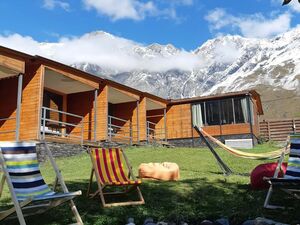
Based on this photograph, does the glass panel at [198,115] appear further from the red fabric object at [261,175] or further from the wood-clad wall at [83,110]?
the red fabric object at [261,175]

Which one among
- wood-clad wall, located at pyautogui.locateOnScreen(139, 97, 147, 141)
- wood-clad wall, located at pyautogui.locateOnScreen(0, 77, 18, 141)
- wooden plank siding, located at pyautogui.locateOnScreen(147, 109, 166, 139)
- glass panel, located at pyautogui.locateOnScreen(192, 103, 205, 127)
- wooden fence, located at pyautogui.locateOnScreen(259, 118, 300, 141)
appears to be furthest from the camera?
wooden fence, located at pyautogui.locateOnScreen(259, 118, 300, 141)

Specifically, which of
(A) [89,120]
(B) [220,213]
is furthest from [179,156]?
(B) [220,213]

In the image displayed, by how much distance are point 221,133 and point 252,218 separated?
52.7ft

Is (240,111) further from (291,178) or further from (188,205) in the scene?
(188,205)

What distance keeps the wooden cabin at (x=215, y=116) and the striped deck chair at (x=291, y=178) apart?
14025 mm

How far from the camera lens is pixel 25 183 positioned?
14.1 feet

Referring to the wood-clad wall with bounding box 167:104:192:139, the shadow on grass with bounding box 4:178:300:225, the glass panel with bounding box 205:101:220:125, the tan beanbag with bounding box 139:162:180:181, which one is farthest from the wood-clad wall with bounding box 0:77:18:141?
the glass panel with bounding box 205:101:220:125

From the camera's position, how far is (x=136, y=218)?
429 centimetres

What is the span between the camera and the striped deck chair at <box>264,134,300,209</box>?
4422 millimetres

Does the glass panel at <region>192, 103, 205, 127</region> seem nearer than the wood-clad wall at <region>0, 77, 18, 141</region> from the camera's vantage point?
No

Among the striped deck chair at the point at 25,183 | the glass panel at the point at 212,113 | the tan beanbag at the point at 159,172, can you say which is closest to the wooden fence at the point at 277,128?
the glass panel at the point at 212,113

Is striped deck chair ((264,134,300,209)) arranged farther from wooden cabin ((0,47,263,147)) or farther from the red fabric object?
wooden cabin ((0,47,263,147))

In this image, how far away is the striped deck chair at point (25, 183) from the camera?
386 centimetres

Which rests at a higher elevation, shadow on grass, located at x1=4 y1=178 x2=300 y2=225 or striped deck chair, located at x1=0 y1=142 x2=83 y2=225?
striped deck chair, located at x1=0 y1=142 x2=83 y2=225
